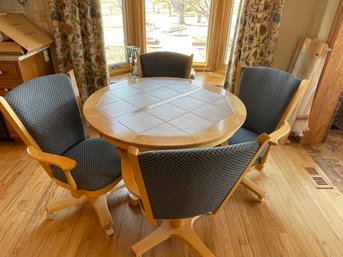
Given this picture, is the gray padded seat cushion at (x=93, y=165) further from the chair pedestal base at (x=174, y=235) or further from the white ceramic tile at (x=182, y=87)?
the white ceramic tile at (x=182, y=87)

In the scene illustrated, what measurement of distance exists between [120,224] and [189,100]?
37.6 inches

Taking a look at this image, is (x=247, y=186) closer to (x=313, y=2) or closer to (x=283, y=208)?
(x=283, y=208)

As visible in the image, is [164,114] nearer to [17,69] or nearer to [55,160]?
[55,160]

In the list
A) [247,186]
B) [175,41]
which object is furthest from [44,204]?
A: [175,41]

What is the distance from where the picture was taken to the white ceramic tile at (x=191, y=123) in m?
1.18

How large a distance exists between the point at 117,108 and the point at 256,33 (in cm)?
152

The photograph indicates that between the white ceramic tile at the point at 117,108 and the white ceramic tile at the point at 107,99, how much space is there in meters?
0.04

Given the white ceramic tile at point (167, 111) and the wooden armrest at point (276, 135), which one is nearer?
the wooden armrest at point (276, 135)

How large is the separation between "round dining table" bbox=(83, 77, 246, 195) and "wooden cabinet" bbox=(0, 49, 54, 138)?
0.92 meters

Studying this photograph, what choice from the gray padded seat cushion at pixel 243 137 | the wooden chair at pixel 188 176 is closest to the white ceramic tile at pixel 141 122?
the wooden chair at pixel 188 176

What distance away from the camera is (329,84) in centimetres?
215

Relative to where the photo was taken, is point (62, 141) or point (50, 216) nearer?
point (62, 141)

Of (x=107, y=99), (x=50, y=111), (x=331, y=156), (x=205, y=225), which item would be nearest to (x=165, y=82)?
(x=107, y=99)

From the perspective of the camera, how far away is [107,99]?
149cm
